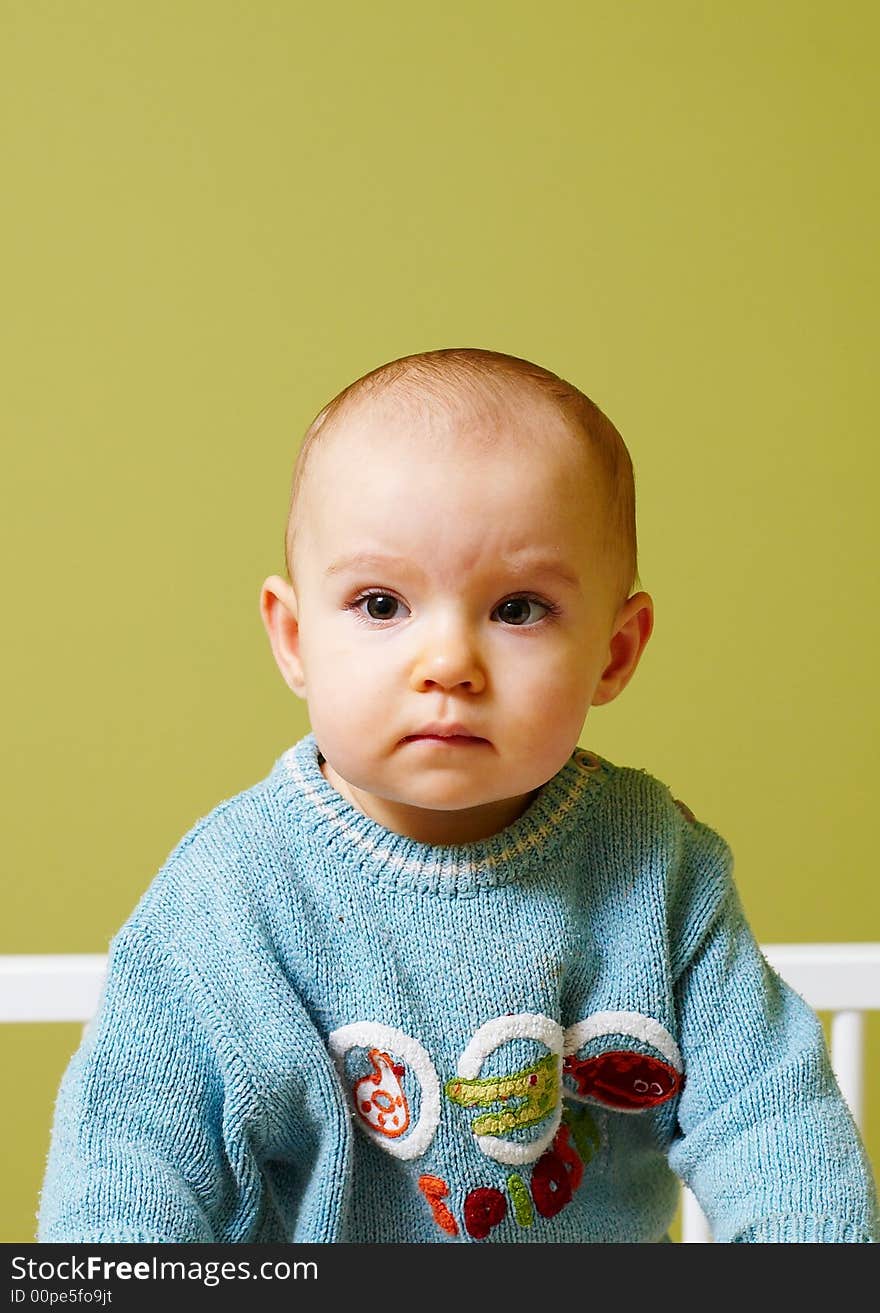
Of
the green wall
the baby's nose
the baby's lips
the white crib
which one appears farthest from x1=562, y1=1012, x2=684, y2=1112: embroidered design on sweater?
the green wall

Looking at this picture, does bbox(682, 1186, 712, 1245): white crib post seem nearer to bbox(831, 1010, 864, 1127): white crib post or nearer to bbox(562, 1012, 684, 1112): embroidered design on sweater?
bbox(831, 1010, 864, 1127): white crib post

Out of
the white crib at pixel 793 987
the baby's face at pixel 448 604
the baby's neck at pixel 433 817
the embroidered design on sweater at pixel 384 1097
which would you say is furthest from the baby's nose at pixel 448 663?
the white crib at pixel 793 987

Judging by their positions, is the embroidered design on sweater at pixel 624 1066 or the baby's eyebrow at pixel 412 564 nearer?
the baby's eyebrow at pixel 412 564

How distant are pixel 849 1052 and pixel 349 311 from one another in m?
0.91

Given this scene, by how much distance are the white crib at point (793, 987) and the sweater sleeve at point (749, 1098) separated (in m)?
0.32

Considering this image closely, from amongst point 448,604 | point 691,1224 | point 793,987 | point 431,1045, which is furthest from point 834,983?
point 448,604

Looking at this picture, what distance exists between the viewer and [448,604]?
77 cm

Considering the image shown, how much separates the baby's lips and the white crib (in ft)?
1.12

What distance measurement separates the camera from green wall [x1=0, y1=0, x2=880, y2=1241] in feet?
5.54

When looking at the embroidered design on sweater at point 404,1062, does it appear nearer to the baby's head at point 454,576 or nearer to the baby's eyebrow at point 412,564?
the baby's head at point 454,576

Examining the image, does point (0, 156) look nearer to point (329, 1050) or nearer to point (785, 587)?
point (785, 587)

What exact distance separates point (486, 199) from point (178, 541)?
0.49m

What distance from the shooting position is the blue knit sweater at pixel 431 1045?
32.1 inches

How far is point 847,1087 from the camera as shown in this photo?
49.4 inches
